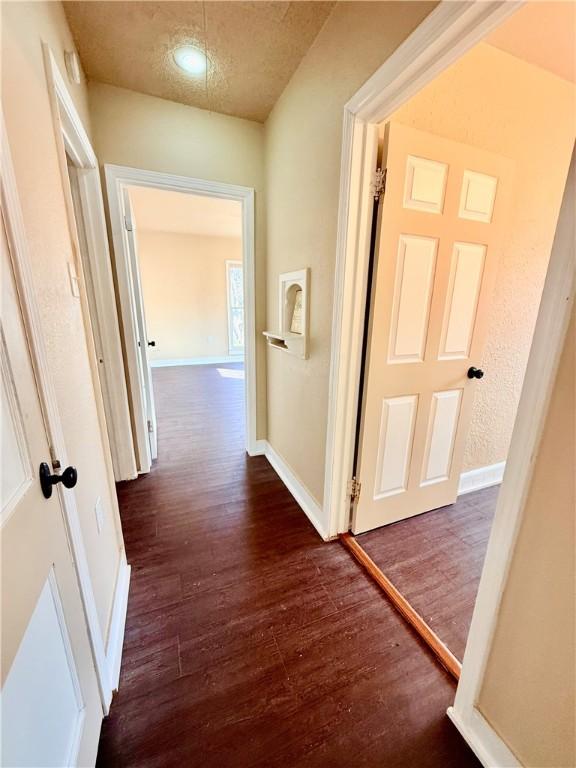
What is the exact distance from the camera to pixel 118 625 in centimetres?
123

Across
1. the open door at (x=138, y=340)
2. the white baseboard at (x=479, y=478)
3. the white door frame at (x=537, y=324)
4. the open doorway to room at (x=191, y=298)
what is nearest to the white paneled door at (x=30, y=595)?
the white door frame at (x=537, y=324)

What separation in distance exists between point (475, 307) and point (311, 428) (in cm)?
117

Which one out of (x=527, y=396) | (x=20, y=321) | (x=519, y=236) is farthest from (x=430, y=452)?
(x=20, y=321)

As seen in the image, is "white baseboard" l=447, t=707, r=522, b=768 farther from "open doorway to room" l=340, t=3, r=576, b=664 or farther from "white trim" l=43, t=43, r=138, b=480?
"white trim" l=43, t=43, r=138, b=480

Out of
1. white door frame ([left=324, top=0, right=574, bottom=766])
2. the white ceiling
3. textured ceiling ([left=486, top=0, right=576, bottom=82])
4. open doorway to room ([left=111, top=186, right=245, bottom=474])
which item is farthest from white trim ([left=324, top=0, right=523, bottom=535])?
the white ceiling

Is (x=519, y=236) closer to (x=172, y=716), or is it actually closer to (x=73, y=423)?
(x=73, y=423)

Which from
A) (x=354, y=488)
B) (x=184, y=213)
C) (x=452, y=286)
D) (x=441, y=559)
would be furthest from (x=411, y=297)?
(x=184, y=213)

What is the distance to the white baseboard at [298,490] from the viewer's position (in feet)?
6.17

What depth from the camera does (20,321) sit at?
0.66 metres

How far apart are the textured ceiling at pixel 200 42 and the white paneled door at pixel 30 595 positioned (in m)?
1.56

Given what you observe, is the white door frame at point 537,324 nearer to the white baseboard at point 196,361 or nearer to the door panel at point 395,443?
the door panel at point 395,443

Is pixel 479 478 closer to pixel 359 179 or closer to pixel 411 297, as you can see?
pixel 411 297

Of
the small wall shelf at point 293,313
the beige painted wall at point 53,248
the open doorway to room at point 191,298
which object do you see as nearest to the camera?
the beige painted wall at point 53,248

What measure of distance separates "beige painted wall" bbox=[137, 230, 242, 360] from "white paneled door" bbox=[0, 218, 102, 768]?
232 inches
